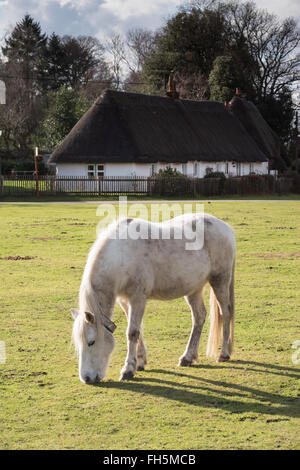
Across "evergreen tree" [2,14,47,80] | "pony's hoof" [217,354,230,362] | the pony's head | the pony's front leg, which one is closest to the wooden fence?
"pony's hoof" [217,354,230,362]

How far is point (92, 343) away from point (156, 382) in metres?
0.94

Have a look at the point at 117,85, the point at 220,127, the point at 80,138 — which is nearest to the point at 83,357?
the point at 80,138

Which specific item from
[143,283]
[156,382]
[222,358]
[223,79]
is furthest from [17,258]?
[223,79]

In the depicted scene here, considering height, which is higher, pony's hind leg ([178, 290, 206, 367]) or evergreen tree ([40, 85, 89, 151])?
evergreen tree ([40, 85, 89, 151])

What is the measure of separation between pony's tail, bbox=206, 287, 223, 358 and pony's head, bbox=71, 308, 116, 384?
171 cm

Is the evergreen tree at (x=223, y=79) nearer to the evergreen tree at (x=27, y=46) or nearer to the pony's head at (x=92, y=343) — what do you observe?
the evergreen tree at (x=27, y=46)

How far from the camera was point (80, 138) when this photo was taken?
49.1 m

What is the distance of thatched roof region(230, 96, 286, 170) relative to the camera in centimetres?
6184

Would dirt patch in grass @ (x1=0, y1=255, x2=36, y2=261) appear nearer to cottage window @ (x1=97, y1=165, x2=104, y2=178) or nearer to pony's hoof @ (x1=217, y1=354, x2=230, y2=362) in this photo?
pony's hoof @ (x1=217, y1=354, x2=230, y2=362)

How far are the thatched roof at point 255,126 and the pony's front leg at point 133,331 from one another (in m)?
56.5

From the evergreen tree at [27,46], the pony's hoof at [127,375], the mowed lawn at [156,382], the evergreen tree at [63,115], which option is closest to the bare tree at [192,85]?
the evergreen tree at [63,115]

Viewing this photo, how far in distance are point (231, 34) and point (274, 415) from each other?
72348 mm

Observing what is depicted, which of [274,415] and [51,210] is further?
[51,210]

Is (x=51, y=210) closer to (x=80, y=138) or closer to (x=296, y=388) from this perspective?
(x=80, y=138)
